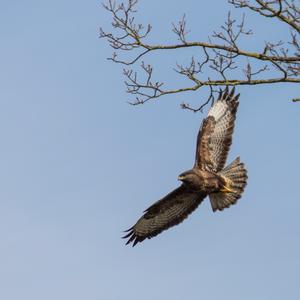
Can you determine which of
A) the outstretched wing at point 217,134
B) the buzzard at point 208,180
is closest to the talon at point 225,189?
the buzzard at point 208,180

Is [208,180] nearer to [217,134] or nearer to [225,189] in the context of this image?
[225,189]

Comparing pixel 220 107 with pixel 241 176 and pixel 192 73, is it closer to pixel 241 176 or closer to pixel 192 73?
pixel 241 176

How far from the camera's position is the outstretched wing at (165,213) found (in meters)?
14.0

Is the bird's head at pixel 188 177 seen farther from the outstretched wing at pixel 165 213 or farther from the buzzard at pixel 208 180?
the outstretched wing at pixel 165 213

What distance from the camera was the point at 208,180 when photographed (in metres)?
12.9

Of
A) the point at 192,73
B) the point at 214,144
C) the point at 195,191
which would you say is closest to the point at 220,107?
the point at 214,144

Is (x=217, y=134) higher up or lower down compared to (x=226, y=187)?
higher up

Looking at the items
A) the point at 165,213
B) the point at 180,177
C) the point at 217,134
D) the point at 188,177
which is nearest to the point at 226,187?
the point at 188,177

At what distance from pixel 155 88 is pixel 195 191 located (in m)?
2.46

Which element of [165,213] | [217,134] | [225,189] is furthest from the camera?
[165,213]

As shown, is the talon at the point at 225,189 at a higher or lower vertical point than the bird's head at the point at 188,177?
lower

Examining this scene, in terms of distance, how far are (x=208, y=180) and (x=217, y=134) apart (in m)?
1.30

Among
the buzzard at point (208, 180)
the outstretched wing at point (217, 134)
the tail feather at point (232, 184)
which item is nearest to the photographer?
the buzzard at point (208, 180)

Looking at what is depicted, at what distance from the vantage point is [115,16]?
1162cm
